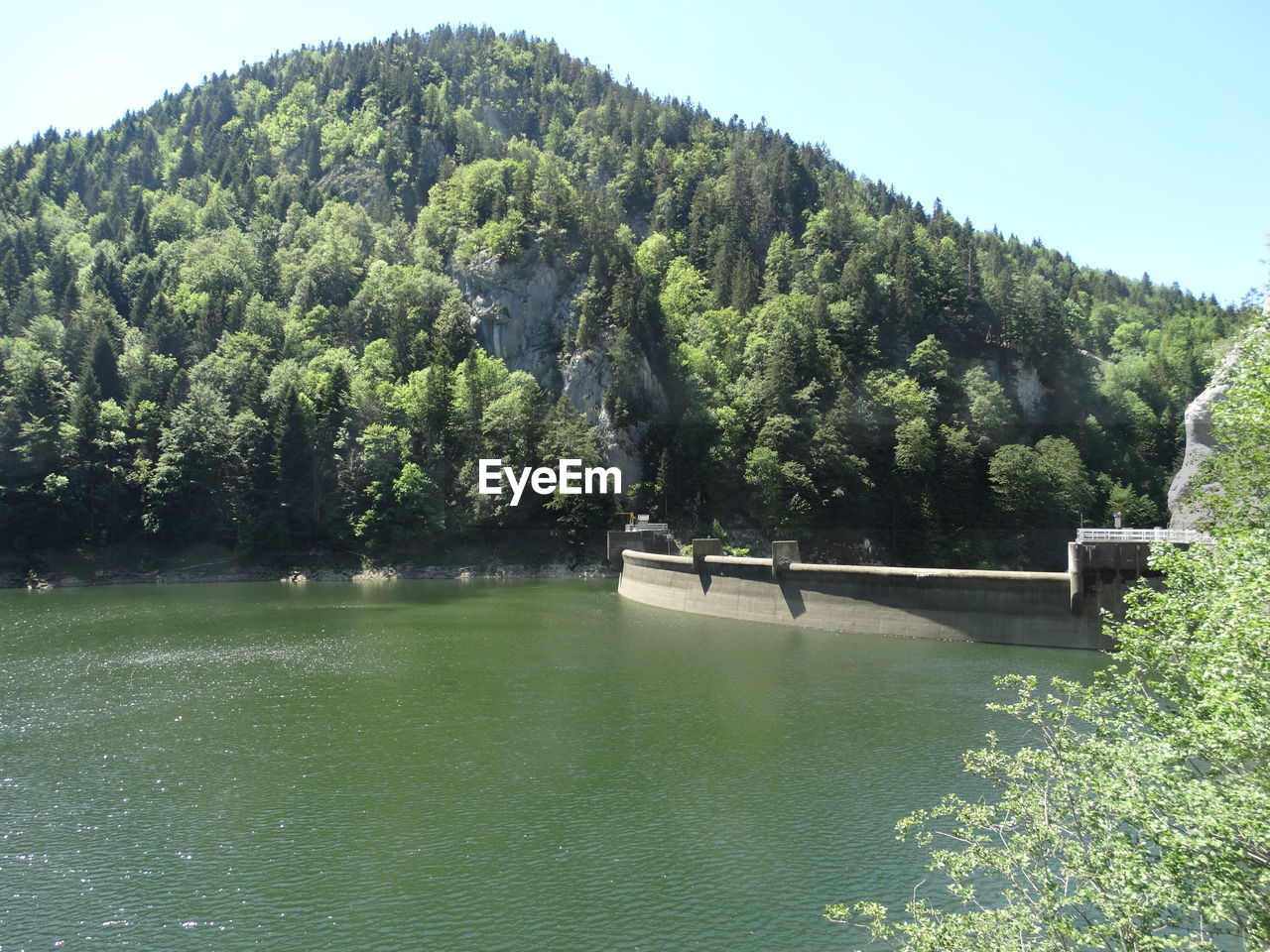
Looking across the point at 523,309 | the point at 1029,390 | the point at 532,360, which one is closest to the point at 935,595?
the point at 1029,390

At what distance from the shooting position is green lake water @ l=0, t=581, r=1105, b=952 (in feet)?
54.5

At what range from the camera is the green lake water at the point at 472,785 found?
54.5 ft

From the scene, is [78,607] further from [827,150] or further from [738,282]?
[827,150]

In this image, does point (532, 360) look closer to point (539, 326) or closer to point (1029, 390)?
point (539, 326)

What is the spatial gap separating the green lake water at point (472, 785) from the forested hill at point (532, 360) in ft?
137

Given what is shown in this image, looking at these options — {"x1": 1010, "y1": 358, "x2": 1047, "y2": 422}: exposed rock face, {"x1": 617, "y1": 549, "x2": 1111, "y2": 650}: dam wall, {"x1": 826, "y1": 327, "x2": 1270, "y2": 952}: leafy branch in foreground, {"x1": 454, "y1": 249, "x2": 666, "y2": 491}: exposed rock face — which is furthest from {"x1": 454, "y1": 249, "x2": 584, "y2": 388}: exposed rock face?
{"x1": 826, "y1": 327, "x2": 1270, "y2": 952}: leafy branch in foreground

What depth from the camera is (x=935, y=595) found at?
45.8 m

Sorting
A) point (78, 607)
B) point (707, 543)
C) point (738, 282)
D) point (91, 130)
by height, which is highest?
point (91, 130)

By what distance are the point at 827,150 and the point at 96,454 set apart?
5530 inches

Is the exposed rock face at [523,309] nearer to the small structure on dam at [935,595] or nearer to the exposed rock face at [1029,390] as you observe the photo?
the exposed rock face at [1029,390]

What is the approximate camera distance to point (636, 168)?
15088cm

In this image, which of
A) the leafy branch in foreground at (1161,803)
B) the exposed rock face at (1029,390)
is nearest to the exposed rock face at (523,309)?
the exposed rock face at (1029,390)

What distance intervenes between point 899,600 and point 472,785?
29636 millimetres

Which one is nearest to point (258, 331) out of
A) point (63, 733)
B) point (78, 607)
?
point (78, 607)
